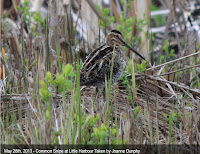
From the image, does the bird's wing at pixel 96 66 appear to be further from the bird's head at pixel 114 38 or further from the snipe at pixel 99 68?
the bird's head at pixel 114 38

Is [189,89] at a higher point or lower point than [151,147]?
higher

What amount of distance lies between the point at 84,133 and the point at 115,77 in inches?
31.8

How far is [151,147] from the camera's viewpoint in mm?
2664

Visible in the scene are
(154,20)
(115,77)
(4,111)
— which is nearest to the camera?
(4,111)

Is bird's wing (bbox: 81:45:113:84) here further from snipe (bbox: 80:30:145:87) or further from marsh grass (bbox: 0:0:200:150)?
marsh grass (bbox: 0:0:200:150)

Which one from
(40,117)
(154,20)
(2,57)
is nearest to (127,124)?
(40,117)

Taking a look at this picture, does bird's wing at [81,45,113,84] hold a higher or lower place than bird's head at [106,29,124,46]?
lower

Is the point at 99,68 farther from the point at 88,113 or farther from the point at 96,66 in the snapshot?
the point at 88,113

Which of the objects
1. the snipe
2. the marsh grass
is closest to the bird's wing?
the snipe

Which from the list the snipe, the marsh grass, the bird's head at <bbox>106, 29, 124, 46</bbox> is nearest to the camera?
the marsh grass

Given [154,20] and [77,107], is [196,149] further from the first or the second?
[154,20]

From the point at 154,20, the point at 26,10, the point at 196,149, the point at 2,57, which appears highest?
the point at 154,20

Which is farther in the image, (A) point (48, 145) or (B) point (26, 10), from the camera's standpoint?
(B) point (26, 10)

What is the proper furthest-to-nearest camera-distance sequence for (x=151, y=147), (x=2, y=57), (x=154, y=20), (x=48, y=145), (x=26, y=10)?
(x=154, y=20) → (x=26, y=10) → (x=2, y=57) → (x=151, y=147) → (x=48, y=145)
